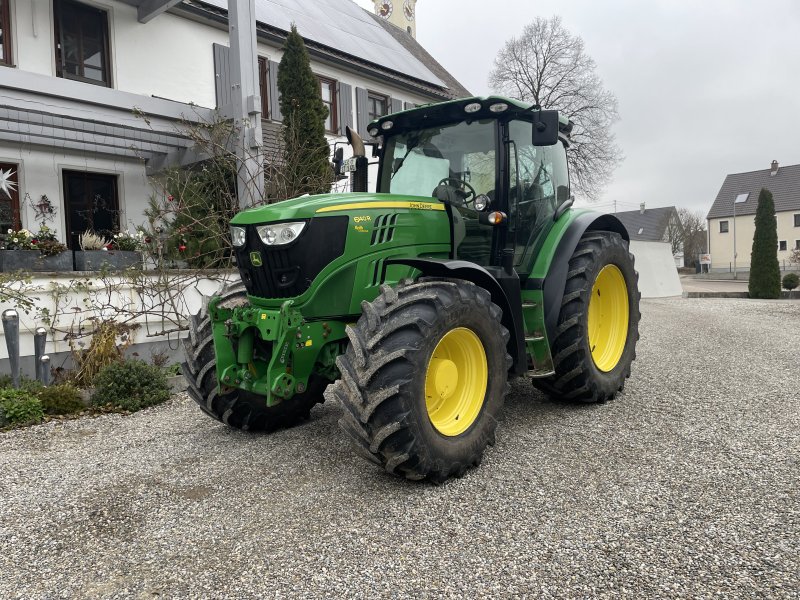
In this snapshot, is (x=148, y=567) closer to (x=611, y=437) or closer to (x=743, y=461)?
(x=611, y=437)

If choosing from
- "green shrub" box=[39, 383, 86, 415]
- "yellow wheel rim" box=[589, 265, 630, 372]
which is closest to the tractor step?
"yellow wheel rim" box=[589, 265, 630, 372]

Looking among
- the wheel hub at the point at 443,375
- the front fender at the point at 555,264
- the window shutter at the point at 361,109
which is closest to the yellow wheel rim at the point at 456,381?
the wheel hub at the point at 443,375

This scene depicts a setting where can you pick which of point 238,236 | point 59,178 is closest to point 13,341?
point 238,236

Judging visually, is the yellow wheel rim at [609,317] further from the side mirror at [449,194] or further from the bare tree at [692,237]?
the bare tree at [692,237]

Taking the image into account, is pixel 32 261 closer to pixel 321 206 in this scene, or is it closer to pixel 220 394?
pixel 220 394

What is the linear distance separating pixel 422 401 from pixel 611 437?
150cm

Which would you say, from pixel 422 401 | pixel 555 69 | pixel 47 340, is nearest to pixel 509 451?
pixel 422 401

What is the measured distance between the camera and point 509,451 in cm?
357

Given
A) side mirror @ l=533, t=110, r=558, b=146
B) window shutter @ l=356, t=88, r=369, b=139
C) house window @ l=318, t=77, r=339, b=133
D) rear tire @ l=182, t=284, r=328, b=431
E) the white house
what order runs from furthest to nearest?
window shutter @ l=356, t=88, r=369, b=139 < house window @ l=318, t=77, r=339, b=133 < the white house < rear tire @ l=182, t=284, r=328, b=431 < side mirror @ l=533, t=110, r=558, b=146

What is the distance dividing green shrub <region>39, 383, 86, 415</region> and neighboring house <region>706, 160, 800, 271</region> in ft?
168

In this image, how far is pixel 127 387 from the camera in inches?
210

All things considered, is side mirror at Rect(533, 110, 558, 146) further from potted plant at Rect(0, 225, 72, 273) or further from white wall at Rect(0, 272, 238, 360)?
potted plant at Rect(0, 225, 72, 273)

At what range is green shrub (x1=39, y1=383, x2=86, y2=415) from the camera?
505 centimetres

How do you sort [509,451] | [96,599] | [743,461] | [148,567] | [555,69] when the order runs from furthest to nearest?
[555,69] → [509,451] → [743,461] → [148,567] → [96,599]
